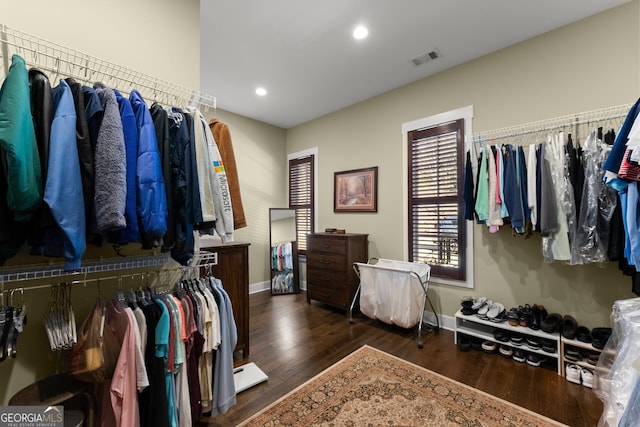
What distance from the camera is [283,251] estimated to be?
4.54 metres

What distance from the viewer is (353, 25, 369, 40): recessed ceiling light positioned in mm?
2365

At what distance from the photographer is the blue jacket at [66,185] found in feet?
3.16

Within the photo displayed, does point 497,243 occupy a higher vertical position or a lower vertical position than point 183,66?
lower

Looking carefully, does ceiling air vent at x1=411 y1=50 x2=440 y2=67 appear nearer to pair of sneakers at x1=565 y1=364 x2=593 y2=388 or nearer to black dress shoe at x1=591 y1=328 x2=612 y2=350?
black dress shoe at x1=591 y1=328 x2=612 y2=350

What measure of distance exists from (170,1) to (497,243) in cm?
340

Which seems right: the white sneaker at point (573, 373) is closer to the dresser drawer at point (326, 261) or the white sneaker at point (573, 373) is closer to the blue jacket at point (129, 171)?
the dresser drawer at point (326, 261)

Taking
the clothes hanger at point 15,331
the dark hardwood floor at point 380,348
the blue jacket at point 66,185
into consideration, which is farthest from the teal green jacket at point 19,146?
the dark hardwood floor at point 380,348

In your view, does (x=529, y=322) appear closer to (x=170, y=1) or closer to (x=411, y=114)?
(x=411, y=114)

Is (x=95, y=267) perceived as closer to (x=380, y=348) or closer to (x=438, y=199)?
(x=380, y=348)

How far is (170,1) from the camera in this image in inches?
69.3

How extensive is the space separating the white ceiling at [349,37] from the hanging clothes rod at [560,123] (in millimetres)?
814

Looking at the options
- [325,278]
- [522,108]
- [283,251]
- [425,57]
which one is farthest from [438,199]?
[283,251]

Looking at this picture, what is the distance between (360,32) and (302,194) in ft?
9.08

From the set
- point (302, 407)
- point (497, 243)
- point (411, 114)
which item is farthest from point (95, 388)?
point (411, 114)
